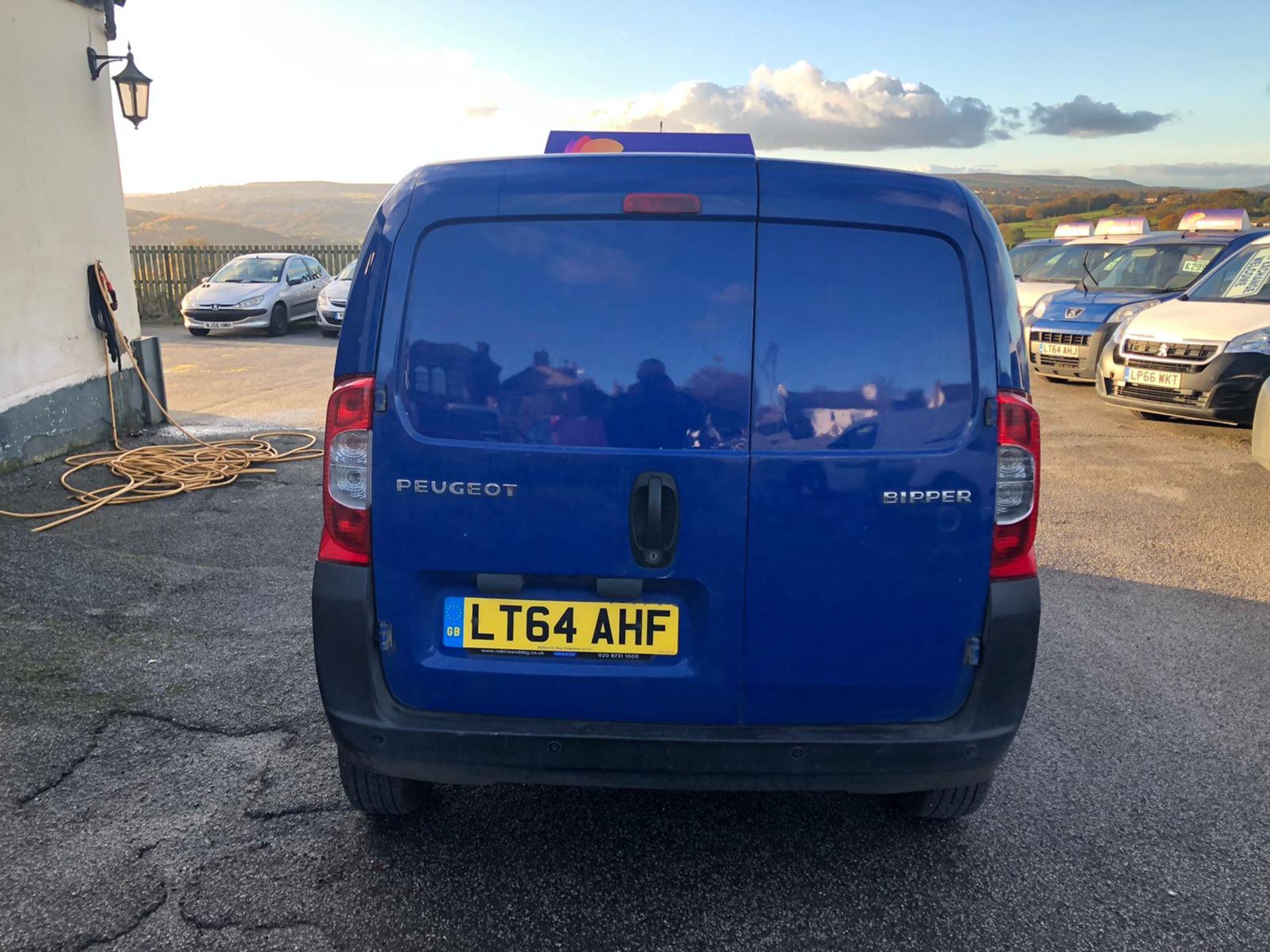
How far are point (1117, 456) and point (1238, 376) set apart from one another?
1224mm


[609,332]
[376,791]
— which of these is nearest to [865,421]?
[609,332]

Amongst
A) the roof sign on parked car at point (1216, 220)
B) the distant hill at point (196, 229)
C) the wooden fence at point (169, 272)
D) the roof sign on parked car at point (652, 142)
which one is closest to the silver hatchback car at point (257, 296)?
the wooden fence at point (169, 272)

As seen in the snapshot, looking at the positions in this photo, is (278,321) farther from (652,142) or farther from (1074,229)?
(652,142)

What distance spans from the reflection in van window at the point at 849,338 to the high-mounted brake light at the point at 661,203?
19 centimetres

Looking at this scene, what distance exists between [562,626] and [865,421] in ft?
3.00

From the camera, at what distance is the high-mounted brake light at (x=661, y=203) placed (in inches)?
92.1

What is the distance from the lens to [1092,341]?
37.3ft

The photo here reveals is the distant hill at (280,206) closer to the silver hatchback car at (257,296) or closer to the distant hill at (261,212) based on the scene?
the distant hill at (261,212)

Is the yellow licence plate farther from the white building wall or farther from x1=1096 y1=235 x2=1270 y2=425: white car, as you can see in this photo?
x1=1096 y1=235 x2=1270 y2=425: white car

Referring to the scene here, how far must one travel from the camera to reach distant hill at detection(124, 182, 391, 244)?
199 ft

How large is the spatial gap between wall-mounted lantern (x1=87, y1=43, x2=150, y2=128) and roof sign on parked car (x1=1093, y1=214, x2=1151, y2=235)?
41.3 feet

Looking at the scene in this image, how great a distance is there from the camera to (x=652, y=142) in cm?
329

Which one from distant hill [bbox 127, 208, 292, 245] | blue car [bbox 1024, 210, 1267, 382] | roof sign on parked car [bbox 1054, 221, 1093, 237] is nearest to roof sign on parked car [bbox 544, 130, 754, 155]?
blue car [bbox 1024, 210, 1267, 382]

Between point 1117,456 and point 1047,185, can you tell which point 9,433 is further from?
point 1047,185
